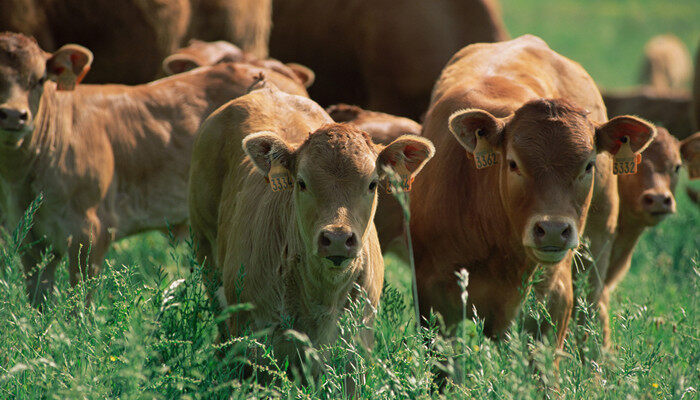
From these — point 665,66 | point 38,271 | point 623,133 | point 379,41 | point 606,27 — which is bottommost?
point 606,27

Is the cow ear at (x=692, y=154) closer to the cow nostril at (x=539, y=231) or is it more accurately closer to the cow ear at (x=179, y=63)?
the cow nostril at (x=539, y=231)

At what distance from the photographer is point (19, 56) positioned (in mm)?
5738

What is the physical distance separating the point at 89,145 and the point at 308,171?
9.21 feet

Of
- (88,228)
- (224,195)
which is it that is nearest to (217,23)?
(88,228)

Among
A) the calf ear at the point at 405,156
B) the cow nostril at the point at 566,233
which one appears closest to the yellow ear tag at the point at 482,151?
the calf ear at the point at 405,156

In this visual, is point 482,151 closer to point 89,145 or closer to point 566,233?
point 566,233

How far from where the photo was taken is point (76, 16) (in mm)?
7836

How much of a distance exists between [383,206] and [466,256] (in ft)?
5.06

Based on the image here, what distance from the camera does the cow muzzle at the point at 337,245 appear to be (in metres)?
3.83

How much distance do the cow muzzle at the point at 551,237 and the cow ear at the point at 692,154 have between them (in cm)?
287

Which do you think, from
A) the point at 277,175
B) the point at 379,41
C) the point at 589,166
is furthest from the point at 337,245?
the point at 379,41

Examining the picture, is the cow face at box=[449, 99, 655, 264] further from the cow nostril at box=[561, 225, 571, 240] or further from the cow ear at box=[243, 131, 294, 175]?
the cow ear at box=[243, 131, 294, 175]

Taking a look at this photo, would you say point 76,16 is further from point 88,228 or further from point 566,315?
point 566,315

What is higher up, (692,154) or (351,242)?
(351,242)
